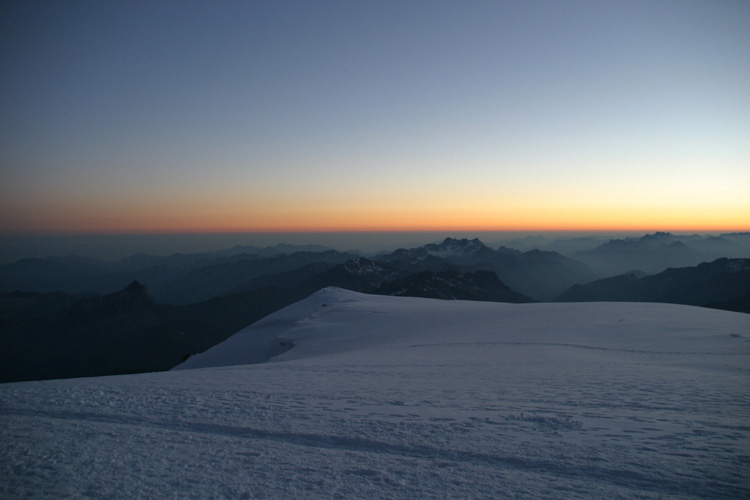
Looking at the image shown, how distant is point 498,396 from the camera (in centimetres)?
798

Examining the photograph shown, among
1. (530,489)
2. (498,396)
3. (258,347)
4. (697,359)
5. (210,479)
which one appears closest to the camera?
(530,489)

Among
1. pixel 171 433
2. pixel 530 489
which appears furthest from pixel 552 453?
pixel 171 433

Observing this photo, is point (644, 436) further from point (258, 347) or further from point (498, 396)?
point (258, 347)

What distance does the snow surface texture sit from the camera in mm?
4617

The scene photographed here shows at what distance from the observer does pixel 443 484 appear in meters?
4.59

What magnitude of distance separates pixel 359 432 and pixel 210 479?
2.26 m

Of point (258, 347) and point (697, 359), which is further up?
point (697, 359)

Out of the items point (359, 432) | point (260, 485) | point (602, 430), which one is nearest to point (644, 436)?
point (602, 430)

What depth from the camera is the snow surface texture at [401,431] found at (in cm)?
462

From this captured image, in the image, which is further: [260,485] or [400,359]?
[400,359]

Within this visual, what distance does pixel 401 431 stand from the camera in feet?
19.9

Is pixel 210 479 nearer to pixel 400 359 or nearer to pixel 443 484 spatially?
pixel 443 484

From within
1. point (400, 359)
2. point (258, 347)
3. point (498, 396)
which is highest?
point (498, 396)

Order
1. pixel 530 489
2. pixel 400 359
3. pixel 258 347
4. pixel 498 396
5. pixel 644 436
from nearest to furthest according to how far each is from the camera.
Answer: pixel 530 489 < pixel 644 436 < pixel 498 396 < pixel 400 359 < pixel 258 347
